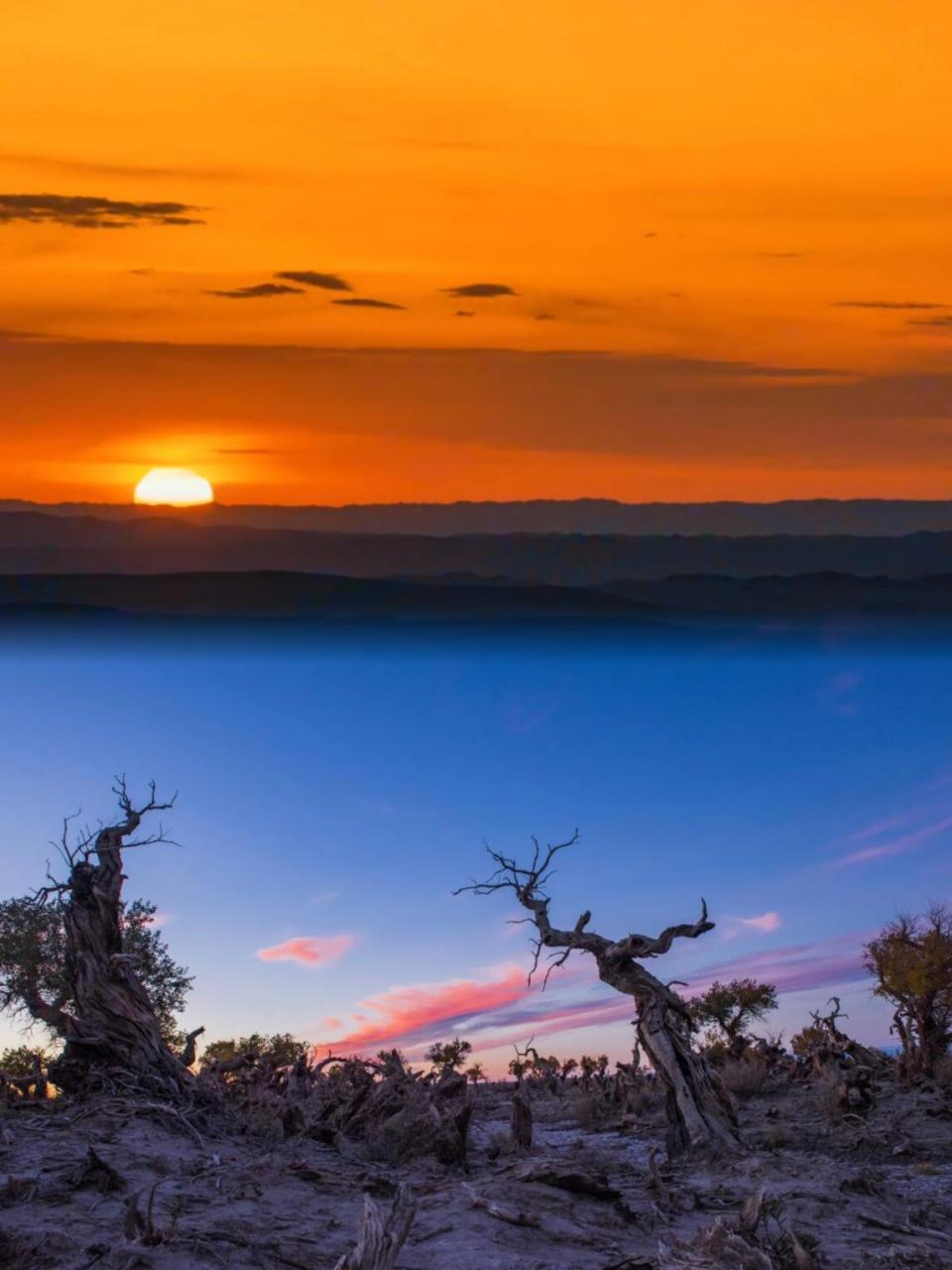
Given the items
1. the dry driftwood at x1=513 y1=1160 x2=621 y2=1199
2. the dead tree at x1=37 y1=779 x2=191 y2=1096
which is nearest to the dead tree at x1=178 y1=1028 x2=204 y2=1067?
the dead tree at x1=37 y1=779 x2=191 y2=1096

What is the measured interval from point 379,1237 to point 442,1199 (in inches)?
276

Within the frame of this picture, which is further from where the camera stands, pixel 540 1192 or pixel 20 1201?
pixel 540 1192

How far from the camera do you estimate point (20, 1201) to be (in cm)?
1980

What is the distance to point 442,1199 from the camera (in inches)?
857

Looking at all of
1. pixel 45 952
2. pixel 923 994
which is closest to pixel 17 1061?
pixel 45 952

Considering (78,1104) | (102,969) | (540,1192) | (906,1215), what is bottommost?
(906,1215)

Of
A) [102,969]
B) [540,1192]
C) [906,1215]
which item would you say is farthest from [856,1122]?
[102,969]

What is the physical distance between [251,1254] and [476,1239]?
3163 millimetres

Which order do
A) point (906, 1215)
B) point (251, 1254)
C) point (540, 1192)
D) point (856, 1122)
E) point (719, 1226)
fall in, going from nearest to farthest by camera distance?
point (719, 1226) → point (251, 1254) → point (540, 1192) → point (906, 1215) → point (856, 1122)

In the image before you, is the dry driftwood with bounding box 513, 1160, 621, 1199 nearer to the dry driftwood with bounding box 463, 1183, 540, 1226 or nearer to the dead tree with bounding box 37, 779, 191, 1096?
the dry driftwood with bounding box 463, 1183, 540, 1226

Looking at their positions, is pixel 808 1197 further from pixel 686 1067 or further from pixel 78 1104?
pixel 78 1104

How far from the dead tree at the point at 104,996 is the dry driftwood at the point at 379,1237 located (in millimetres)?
11876

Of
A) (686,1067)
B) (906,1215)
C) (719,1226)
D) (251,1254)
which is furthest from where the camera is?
(686,1067)

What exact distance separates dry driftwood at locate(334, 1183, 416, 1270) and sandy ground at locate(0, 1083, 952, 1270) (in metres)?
3.13
